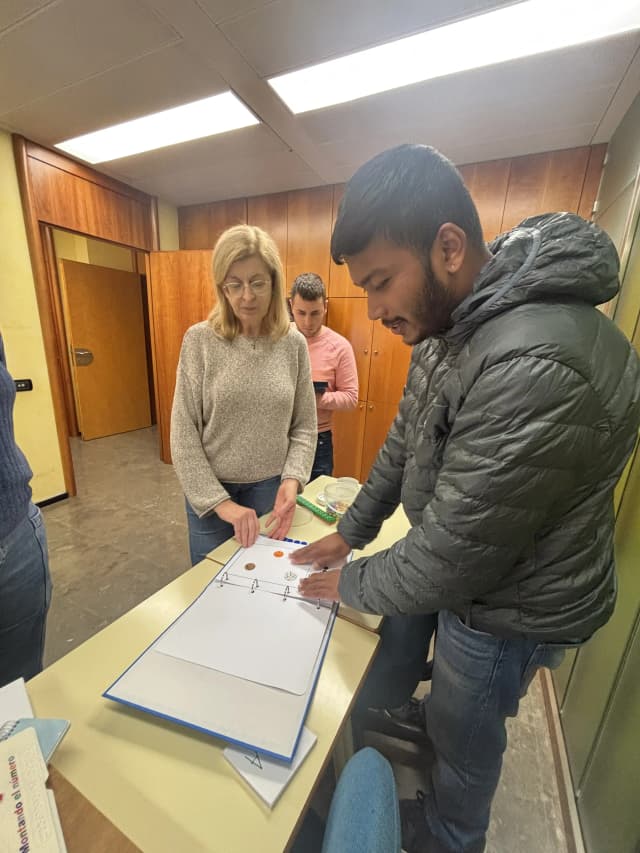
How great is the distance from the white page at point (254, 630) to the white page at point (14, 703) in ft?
0.61

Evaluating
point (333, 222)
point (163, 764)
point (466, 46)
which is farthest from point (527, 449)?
point (333, 222)

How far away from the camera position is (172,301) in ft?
10.9

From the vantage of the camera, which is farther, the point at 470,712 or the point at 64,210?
the point at 64,210

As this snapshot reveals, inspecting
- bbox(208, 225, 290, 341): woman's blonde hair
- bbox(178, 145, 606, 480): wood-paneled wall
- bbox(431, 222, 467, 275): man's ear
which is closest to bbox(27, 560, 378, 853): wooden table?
bbox(431, 222, 467, 275): man's ear

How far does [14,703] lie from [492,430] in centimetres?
84

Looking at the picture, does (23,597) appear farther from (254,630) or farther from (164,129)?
(164,129)

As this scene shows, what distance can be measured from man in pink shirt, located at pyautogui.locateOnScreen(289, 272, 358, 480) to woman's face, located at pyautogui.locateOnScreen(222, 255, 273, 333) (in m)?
0.94

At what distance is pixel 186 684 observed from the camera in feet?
1.88

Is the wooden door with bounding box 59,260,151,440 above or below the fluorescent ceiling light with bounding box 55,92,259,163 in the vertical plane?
below

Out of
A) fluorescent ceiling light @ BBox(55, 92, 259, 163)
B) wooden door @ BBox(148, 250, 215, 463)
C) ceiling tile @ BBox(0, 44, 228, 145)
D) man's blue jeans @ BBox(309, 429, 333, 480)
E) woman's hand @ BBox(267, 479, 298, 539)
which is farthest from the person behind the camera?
wooden door @ BBox(148, 250, 215, 463)

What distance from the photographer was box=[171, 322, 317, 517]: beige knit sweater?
107cm

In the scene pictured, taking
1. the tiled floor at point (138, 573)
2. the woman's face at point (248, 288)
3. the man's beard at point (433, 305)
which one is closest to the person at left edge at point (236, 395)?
the woman's face at point (248, 288)

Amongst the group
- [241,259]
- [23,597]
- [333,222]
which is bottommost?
[23,597]

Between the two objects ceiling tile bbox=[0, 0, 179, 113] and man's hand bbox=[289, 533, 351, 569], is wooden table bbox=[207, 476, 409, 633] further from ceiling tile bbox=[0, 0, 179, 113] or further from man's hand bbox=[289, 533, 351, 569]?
ceiling tile bbox=[0, 0, 179, 113]
